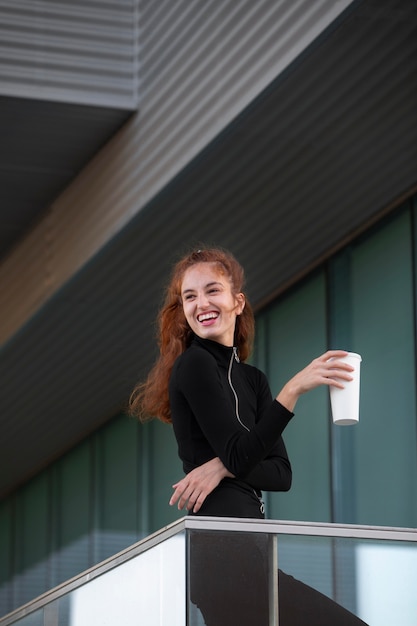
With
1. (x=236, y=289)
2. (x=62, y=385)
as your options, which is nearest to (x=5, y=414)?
(x=62, y=385)

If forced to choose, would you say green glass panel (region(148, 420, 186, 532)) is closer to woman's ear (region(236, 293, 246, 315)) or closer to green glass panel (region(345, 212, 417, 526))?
green glass panel (region(345, 212, 417, 526))

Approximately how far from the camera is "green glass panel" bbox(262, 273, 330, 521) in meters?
10.2

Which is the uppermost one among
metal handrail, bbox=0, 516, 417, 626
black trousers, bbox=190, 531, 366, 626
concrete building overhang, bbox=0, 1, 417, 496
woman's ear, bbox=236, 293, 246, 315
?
concrete building overhang, bbox=0, 1, 417, 496

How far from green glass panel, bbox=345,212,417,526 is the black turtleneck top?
17.8ft

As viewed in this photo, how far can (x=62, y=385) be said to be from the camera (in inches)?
541

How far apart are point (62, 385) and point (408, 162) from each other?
18.8ft

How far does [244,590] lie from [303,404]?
7032 millimetres

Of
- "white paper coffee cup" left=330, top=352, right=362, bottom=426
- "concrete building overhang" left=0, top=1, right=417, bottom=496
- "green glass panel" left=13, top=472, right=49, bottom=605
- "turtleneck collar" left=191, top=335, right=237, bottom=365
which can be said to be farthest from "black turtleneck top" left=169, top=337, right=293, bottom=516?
"green glass panel" left=13, top=472, right=49, bottom=605

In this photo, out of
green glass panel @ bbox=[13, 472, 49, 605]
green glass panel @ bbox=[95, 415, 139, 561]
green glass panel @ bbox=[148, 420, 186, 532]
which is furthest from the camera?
green glass panel @ bbox=[13, 472, 49, 605]

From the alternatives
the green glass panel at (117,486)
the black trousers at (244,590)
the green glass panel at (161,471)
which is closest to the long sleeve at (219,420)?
the black trousers at (244,590)

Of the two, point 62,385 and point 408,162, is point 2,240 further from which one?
point 408,162

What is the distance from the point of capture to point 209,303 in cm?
388

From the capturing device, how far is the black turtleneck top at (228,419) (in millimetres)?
3590

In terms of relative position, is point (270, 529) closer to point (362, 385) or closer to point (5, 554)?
point (362, 385)
